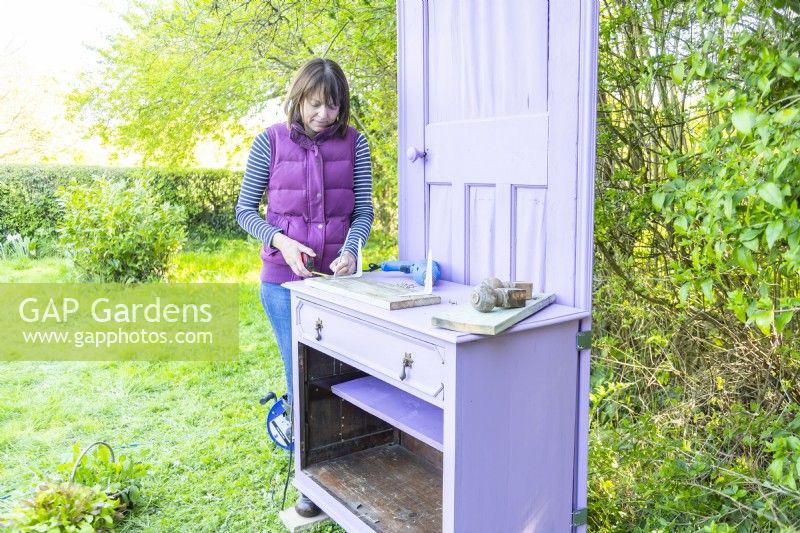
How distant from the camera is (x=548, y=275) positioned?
2.06 m

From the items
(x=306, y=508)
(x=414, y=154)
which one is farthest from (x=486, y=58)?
(x=306, y=508)

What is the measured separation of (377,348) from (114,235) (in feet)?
16.3

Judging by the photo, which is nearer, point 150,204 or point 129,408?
point 129,408

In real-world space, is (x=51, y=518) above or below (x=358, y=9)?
below

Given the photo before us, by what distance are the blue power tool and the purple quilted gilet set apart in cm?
24

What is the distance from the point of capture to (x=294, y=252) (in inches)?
98.9

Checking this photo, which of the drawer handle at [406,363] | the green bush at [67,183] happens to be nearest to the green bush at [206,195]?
the green bush at [67,183]

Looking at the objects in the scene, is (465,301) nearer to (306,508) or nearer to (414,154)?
(414,154)

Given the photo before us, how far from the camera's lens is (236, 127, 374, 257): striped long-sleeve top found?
2609mm

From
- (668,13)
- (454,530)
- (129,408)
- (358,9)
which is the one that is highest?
(358,9)

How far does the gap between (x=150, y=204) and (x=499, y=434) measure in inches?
224

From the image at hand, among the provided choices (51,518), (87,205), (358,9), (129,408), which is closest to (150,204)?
(87,205)

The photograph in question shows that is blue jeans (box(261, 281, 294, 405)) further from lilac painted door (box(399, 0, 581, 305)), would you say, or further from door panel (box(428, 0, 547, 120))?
door panel (box(428, 0, 547, 120))

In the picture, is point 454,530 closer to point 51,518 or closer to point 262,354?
point 51,518
